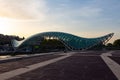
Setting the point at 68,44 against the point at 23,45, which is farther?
the point at 23,45

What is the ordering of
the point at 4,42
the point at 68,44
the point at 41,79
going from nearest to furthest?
the point at 41,79 → the point at 68,44 → the point at 4,42

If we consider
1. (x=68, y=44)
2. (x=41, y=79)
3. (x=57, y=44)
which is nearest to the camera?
(x=41, y=79)

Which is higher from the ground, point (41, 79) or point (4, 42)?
point (4, 42)

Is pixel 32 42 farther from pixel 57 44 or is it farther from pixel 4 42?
pixel 4 42

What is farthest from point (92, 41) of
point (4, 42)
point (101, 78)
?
point (101, 78)

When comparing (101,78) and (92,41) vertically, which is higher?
(92,41)

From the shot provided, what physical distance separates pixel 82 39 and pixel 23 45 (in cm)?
2984

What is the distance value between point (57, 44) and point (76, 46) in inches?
1289

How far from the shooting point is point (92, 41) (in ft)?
408

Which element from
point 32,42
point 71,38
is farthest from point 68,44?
point 32,42

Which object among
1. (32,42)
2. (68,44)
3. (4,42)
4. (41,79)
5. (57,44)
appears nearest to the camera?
(41,79)

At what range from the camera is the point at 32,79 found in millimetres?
13773

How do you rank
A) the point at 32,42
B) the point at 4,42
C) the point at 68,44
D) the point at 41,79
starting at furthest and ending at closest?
the point at 4,42 < the point at 32,42 < the point at 68,44 < the point at 41,79

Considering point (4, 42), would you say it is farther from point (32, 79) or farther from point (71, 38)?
point (32, 79)
